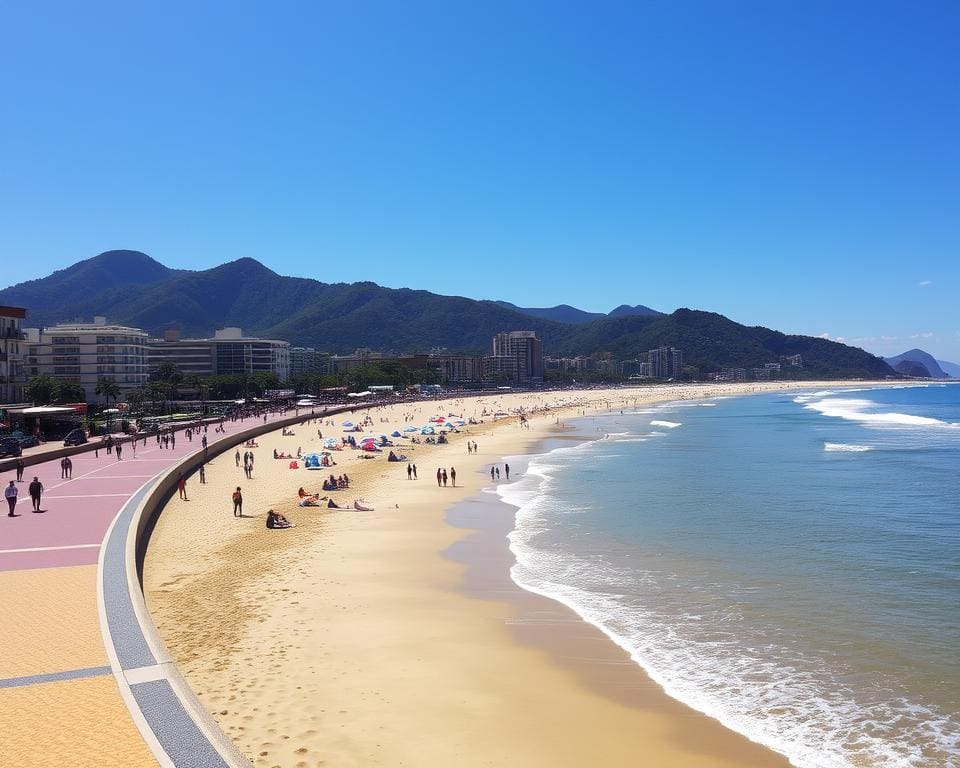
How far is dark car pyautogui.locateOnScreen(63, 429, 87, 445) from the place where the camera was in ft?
103

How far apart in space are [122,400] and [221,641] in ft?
233

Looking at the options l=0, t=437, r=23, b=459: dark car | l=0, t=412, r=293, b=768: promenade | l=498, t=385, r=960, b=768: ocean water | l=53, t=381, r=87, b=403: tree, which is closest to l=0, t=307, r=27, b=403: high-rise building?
l=53, t=381, r=87, b=403: tree

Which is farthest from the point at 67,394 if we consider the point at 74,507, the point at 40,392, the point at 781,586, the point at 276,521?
the point at 781,586

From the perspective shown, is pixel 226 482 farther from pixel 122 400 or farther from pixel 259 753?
pixel 122 400

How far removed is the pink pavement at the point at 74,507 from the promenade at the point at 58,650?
34 mm

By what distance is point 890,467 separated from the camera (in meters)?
30.1

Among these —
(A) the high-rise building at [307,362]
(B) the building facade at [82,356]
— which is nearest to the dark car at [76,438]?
(B) the building facade at [82,356]

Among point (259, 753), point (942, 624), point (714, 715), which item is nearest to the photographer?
point (259, 753)

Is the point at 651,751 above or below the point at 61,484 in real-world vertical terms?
below

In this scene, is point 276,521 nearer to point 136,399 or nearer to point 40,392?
point 40,392

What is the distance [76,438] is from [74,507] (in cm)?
1709

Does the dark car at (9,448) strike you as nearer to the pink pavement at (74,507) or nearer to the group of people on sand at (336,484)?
the pink pavement at (74,507)

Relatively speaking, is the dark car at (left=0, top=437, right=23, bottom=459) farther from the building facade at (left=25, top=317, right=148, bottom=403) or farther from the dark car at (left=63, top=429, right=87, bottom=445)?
the building facade at (left=25, top=317, right=148, bottom=403)

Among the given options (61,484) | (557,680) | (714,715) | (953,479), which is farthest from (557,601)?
(953,479)
